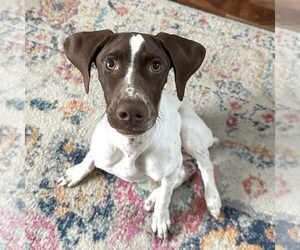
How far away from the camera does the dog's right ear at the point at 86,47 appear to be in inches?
57.4

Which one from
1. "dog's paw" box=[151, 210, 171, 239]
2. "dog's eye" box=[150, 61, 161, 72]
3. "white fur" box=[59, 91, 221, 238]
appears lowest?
"dog's paw" box=[151, 210, 171, 239]

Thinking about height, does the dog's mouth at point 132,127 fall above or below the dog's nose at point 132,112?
below

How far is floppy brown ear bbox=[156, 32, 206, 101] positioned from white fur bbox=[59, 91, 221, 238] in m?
0.10

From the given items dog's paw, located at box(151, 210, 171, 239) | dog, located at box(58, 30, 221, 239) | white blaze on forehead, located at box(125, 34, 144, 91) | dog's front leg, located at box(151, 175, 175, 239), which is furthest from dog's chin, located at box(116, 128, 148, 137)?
dog's paw, located at box(151, 210, 171, 239)

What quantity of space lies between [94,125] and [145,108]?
81 centimetres

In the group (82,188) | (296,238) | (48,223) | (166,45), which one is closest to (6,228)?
(48,223)

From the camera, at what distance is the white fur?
158 cm

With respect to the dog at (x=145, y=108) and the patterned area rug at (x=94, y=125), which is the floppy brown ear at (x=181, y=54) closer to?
the dog at (x=145, y=108)

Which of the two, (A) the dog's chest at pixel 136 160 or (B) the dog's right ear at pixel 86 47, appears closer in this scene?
(B) the dog's right ear at pixel 86 47

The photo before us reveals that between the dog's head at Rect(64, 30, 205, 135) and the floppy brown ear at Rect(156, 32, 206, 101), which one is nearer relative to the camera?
the dog's head at Rect(64, 30, 205, 135)

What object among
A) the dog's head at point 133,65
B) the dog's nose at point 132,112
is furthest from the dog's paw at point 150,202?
the dog's nose at point 132,112

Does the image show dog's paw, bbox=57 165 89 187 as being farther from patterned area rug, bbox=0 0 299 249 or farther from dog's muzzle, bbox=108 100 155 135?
dog's muzzle, bbox=108 100 155 135

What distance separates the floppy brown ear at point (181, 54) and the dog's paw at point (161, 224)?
56cm

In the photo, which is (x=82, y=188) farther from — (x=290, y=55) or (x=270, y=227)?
(x=290, y=55)
